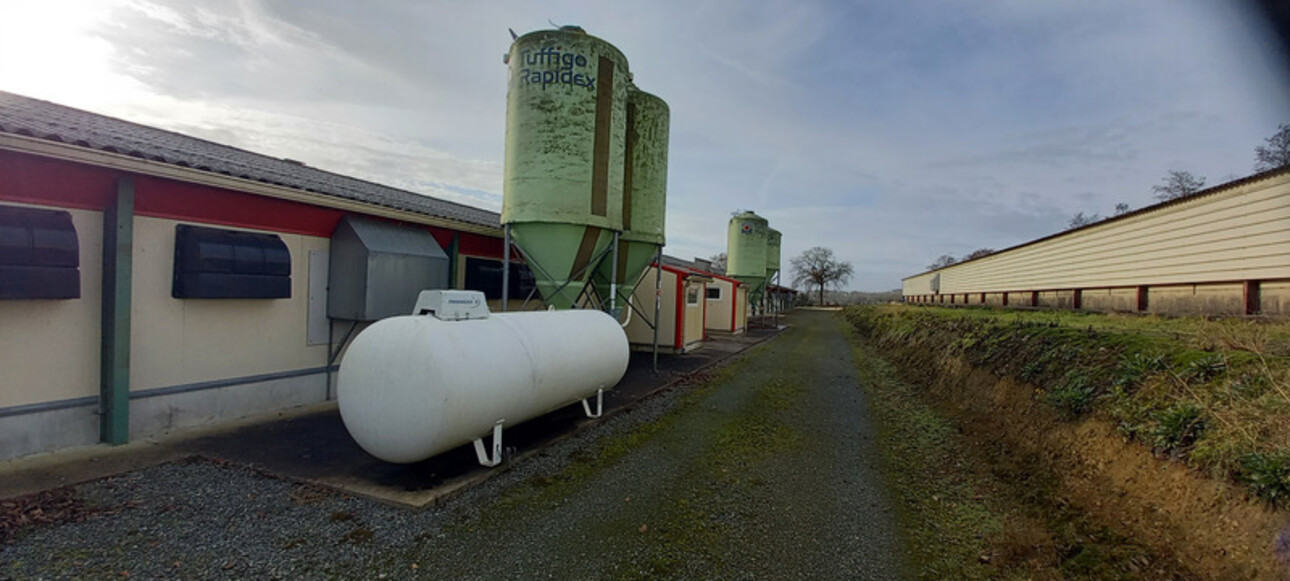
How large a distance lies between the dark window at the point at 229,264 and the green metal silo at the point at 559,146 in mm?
3129

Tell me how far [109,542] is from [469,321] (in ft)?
9.28

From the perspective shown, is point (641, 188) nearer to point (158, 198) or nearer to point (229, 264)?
point (229, 264)

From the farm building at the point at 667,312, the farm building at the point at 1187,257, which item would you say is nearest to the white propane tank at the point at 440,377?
the farm building at the point at 1187,257

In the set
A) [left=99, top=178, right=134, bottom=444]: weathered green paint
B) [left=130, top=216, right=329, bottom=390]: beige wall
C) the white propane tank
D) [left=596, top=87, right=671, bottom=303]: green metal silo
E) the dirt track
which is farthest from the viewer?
[left=596, top=87, right=671, bottom=303]: green metal silo

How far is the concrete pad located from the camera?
4336mm

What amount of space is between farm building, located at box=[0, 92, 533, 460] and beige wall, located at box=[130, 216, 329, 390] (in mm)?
14

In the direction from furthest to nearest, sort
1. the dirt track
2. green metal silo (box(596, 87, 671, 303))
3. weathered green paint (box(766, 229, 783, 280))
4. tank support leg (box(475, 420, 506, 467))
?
weathered green paint (box(766, 229, 783, 280)) → green metal silo (box(596, 87, 671, 303)) → tank support leg (box(475, 420, 506, 467)) → the dirt track

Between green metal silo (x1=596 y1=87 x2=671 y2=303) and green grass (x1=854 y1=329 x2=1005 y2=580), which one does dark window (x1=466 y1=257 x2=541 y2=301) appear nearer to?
green metal silo (x1=596 y1=87 x2=671 y2=303)

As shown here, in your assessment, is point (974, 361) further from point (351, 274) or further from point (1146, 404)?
point (351, 274)

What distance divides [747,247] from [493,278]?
1774 cm

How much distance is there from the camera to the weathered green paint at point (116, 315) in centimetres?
513

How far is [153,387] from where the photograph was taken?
5.53 metres

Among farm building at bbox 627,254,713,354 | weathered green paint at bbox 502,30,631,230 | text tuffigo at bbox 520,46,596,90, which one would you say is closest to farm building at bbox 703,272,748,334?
farm building at bbox 627,254,713,354

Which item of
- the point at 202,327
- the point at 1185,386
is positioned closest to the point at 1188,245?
the point at 1185,386
